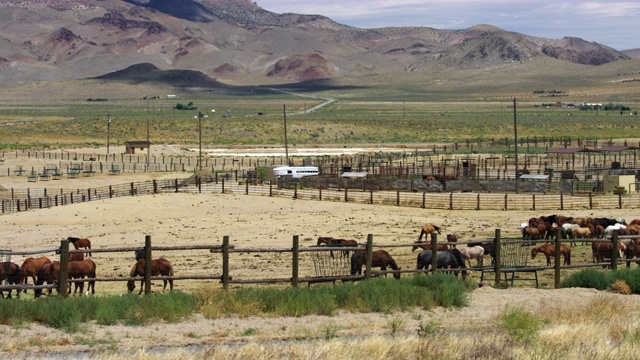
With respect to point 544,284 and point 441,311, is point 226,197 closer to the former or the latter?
point 544,284

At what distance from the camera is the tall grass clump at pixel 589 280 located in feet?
67.3

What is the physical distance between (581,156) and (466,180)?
27.3 meters

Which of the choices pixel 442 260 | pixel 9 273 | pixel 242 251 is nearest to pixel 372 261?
pixel 442 260

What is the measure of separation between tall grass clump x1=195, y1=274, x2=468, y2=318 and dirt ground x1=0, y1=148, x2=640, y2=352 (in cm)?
33

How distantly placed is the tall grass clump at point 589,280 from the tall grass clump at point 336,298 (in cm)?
328

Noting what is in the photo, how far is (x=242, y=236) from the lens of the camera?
3469 cm

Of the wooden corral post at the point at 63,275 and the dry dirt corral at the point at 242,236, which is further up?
the wooden corral post at the point at 63,275

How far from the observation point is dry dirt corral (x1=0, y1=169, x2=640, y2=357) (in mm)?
15977

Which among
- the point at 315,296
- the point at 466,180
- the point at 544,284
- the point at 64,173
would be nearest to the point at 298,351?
the point at 315,296

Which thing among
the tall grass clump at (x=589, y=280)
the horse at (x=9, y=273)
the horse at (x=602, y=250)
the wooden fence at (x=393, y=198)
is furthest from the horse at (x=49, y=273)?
the wooden fence at (x=393, y=198)

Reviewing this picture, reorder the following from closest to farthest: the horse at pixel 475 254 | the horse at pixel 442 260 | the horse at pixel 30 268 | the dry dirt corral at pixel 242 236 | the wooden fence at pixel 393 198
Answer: the dry dirt corral at pixel 242 236
the horse at pixel 30 268
the horse at pixel 442 260
the horse at pixel 475 254
the wooden fence at pixel 393 198

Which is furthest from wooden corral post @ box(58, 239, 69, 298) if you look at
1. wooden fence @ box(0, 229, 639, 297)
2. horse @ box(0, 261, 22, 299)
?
horse @ box(0, 261, 22, 299)

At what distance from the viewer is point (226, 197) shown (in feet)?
154

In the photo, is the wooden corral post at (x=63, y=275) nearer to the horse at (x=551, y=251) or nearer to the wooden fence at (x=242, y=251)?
the wooden fence at (x=242, y=251)
